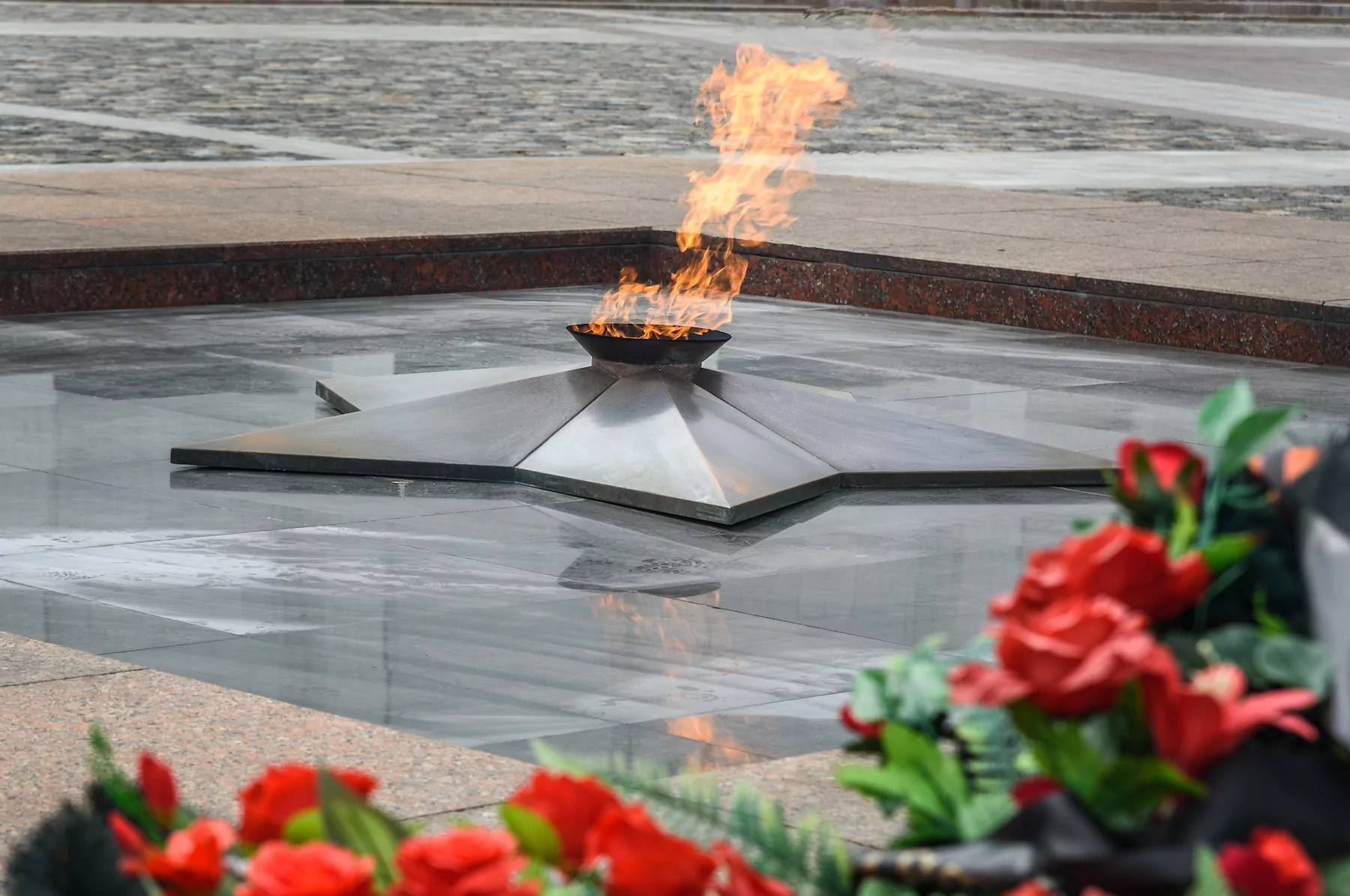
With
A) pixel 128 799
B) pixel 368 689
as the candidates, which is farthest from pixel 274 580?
pixel 128 799

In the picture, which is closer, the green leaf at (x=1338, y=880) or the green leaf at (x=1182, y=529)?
the green leaf at (x=1338, y=880)

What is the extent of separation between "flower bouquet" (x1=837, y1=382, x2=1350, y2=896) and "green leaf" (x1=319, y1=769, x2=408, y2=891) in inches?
10.4

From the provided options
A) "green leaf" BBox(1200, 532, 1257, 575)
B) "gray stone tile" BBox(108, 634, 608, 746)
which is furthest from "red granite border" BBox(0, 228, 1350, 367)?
"green leaf" BBox(1200, 532, 1257, 575)

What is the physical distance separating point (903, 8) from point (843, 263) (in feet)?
134

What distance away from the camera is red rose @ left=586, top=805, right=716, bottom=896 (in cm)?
107

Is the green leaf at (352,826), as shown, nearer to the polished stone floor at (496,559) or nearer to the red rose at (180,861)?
the red rose at (180,861)

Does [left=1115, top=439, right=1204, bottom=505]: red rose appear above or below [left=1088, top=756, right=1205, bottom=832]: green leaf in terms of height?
above

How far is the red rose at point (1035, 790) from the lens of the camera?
1.10 m

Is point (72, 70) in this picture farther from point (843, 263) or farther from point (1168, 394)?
point (1168, 394)

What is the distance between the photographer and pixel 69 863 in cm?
111

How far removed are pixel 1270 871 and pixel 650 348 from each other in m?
5.15

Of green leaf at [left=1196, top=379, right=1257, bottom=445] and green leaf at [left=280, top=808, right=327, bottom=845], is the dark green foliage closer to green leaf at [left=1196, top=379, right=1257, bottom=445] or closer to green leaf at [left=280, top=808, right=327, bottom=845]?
green leaf at [left=280, top=808, right=327, bottom=845]

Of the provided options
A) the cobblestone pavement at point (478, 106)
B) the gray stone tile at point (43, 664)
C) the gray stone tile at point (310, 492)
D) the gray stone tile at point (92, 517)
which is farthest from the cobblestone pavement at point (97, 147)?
the gray stone tile at point (43, 664)

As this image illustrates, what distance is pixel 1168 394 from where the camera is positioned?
7.76m
